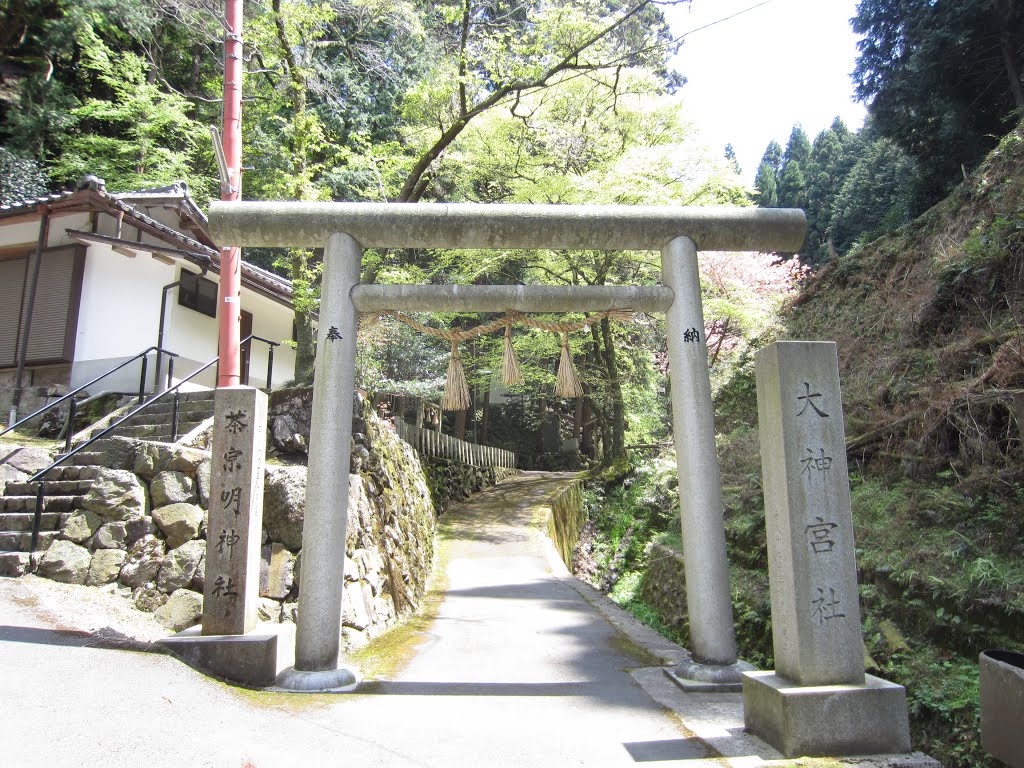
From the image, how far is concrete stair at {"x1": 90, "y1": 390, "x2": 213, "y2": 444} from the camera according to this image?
32.0 ft

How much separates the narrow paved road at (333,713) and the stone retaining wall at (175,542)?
77 centimetres

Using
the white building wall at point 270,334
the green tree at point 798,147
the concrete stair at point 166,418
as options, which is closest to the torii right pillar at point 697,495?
the concrete stair at point 166,418

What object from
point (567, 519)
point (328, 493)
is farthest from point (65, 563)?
point (567, 519)

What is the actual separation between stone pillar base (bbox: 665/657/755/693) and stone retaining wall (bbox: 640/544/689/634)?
14.7 feet

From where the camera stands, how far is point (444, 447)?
18375mm

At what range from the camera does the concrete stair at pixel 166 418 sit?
9.77m

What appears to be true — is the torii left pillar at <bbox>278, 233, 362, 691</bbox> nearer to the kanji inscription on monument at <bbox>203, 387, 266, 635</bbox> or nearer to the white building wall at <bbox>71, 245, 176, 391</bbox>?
the kanji inscription on monument at <bbox>203, 387, 266, 635</bbox>

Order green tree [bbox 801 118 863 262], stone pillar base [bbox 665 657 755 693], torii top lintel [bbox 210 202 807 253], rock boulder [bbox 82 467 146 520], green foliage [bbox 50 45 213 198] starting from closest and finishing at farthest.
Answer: stone pillar base [bbox 665 657 755 693]
torii top lintel [bbox 210 202 807 253]
rock boulder [bbox 82 467 146 520]
green foliage [bbox 50 45 213 198]
green tree [bbox 801 118 863 262]

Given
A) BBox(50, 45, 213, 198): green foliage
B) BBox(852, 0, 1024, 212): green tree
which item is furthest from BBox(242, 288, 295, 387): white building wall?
BBox(852, 0, 1024, 212): green tree

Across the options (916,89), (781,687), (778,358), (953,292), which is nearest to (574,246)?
(778,358)

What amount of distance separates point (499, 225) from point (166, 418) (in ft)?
23.8

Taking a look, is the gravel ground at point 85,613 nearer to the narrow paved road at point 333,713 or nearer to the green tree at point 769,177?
the narrow paved road at point 333,713

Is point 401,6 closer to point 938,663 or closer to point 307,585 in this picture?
point 307,585

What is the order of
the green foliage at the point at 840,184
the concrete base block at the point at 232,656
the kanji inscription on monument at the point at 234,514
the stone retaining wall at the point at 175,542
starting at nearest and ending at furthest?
the concrete base block at the point at 232,656
the kanji inscription on monument at the point at 234,514
the stone retaining wall at the point at 175,542
the green foliage at the point at 840,184
